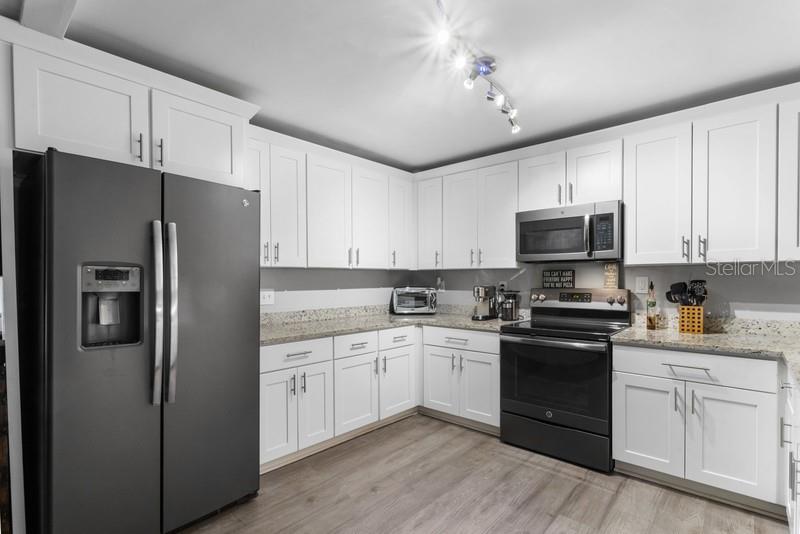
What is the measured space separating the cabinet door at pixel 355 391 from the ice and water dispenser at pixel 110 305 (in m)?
1.38

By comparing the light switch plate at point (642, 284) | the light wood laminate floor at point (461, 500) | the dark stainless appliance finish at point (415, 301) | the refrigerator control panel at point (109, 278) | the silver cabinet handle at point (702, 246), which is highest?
the silver cabinet handle at point (702, 246)

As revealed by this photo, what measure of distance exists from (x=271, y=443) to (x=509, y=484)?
1459 millimetres

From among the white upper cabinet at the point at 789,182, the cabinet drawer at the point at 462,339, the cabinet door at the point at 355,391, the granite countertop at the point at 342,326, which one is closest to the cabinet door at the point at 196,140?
the granite countertop at the point at 342,326

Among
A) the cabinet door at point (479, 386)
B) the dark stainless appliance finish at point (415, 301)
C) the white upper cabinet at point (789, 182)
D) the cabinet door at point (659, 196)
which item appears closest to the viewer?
the white upper cabinet at point (789, 182)

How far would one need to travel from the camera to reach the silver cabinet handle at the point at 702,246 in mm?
2543

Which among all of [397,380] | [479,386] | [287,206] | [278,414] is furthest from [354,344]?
[287,206]

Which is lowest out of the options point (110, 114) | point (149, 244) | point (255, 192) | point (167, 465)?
point (167, 465)

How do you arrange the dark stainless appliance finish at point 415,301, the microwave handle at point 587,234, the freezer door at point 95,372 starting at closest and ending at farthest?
the freezer door at point 95,372 → the microwave handle at point 587,234 → the dark stainless appliance finish at point 415,301

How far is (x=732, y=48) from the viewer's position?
2043 millimetres

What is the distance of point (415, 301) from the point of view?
13.2ft

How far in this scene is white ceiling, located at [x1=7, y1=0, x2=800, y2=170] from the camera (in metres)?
1.76

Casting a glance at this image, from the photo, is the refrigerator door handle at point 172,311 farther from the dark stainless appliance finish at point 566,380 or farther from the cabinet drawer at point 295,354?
the dark stainless appliance finish at point 566,380

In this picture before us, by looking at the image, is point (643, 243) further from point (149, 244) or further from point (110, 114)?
Result: point (110, 114)

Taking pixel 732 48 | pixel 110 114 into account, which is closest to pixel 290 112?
pixel 110 114
